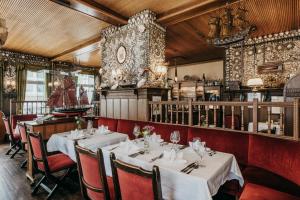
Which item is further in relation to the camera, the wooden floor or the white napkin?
the wooden floor

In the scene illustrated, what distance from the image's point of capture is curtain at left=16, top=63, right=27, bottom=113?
9486 millimetres

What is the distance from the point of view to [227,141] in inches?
122

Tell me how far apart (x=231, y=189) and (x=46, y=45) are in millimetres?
8818

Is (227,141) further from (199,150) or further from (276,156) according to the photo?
(199,150)

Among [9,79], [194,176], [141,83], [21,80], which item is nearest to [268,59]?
[141,83]

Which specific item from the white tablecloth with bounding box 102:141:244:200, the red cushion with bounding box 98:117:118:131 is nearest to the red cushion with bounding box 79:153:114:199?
the white tablecloth with bounding box 102:141:244:200

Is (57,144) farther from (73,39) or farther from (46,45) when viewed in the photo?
(46,45)

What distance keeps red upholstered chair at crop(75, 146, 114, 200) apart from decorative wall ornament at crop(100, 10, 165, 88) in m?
3.38

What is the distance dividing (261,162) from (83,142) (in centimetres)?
276

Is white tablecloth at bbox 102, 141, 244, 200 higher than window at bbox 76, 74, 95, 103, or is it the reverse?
window at bbox 76, 74, 95, 103

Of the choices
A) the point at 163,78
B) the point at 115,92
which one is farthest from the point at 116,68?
the point at 163,78

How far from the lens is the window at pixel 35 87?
33.6 feet

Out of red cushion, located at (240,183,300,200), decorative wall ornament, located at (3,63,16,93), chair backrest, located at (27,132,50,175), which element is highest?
decorative wall ornament, located at (3,63,16,93)

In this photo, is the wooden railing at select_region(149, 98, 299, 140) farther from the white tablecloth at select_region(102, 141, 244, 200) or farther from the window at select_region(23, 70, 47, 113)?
the window at select_region(23, 70, 47, 113)
